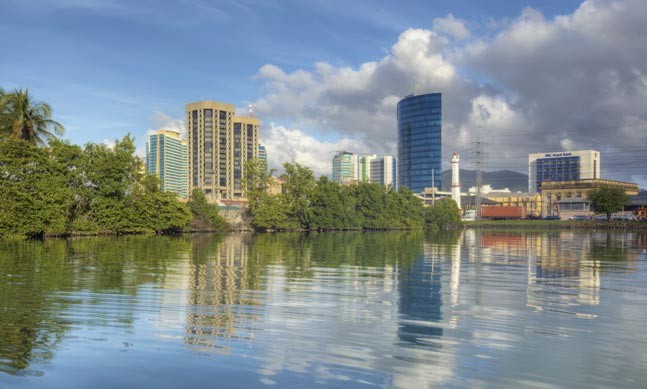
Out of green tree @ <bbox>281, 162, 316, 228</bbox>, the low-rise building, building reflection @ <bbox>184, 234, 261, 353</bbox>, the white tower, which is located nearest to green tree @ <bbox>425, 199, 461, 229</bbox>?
green tree @ <bbox>281, 162, 316, 228</bbox>

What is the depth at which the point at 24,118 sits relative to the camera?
48.3 m

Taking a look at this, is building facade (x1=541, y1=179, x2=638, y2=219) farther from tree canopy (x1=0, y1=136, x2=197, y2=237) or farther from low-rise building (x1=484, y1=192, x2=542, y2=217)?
tree canopy (x1=0, y1=136, x2=197, y2=237)

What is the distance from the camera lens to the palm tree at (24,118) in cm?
4688

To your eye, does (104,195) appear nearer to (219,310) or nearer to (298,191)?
(298,191)

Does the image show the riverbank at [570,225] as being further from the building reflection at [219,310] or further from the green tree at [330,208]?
the building reflection at [219,310]

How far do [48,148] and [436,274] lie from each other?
46.8 m

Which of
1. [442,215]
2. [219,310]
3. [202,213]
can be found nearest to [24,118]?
[202,213]

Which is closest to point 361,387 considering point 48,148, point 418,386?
point 418,386

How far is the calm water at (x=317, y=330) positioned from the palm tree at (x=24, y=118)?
34134mm

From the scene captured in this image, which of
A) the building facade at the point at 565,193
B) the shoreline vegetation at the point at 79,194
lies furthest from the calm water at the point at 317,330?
the building facade at the point at 565,193

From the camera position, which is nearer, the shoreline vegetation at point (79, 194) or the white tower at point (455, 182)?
the shoreline vegetation at point (79, 194)

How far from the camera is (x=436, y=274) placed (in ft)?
66.6

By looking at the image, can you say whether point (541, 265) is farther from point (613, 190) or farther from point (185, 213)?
point (613, 190)

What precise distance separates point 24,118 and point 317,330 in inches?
1898
